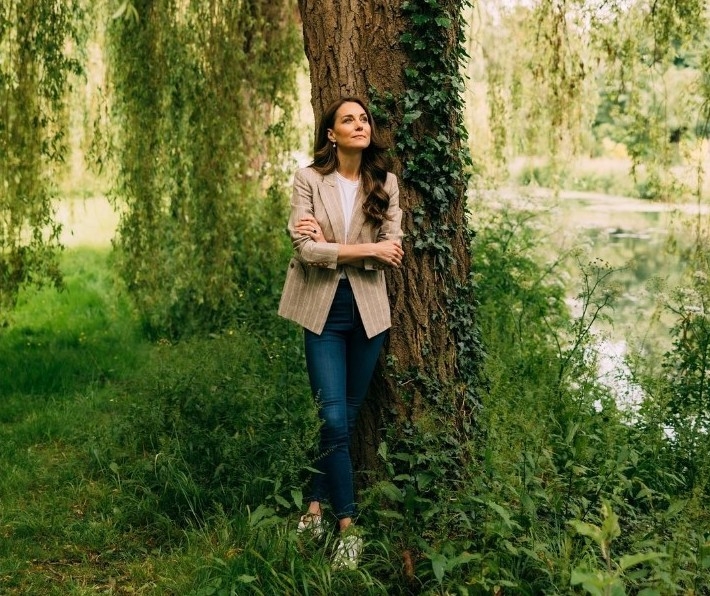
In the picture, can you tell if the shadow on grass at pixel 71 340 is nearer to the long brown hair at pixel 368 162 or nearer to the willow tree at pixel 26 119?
the willow tree at pixel 26 119

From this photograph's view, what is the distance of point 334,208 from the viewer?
3486 millimetres

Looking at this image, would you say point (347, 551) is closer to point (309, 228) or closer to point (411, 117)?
point (309, 228)

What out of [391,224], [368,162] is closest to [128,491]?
[391,224]

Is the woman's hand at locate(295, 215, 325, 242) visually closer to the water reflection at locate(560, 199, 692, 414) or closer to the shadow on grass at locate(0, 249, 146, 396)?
the water reflection at locate(560, 199, 692, 414)

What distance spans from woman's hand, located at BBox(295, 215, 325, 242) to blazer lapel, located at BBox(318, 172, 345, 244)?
0.07 metres

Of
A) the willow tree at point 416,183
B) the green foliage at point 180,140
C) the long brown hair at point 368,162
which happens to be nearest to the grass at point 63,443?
the green foliage at point 180,140

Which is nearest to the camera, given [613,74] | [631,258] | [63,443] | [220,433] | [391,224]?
[391,224]

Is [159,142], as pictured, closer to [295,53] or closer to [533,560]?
[295,53]

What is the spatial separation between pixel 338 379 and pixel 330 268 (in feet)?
1.47

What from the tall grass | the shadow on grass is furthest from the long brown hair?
the shadow on grass

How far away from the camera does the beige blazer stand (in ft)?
11.2

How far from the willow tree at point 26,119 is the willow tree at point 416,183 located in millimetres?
2322

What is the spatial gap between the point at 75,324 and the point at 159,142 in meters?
2.23

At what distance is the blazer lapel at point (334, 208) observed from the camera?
3.48 metres
